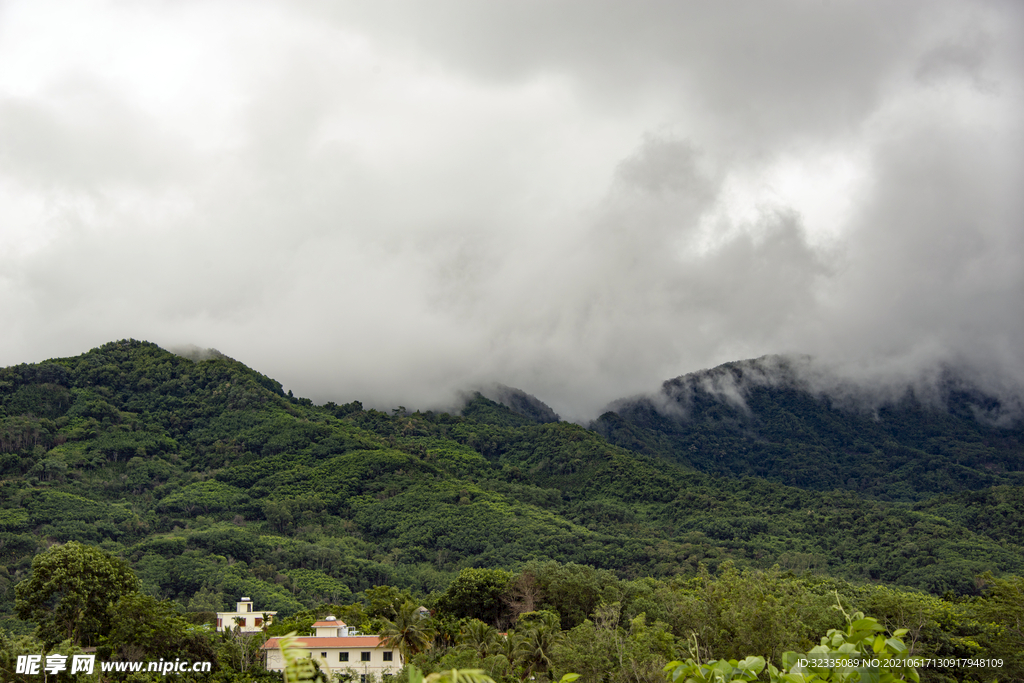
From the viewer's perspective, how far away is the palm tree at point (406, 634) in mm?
42312

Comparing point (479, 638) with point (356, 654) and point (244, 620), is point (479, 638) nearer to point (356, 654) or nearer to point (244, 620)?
point (356, 654)

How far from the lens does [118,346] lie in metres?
172

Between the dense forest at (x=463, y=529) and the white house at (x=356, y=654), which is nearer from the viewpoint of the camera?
the dense forest at (x=463, y=529)

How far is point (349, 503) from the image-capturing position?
128m

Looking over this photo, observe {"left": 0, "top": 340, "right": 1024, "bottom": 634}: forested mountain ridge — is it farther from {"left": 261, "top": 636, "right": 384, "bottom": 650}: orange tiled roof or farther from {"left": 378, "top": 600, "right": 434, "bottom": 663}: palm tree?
{"left": 378, "top": 600, "right": 434, "bottom": 663}: palm tree

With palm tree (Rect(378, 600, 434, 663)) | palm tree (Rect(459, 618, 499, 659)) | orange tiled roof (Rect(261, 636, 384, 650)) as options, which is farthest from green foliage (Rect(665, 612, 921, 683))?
orange tiled roof (Rect(261, 636, 384, 650))

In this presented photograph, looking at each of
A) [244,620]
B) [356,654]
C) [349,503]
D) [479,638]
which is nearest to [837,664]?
[479,638]

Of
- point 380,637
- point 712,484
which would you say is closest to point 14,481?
point 380,637

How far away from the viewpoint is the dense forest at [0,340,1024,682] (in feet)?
129

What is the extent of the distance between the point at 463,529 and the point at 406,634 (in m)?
73.8

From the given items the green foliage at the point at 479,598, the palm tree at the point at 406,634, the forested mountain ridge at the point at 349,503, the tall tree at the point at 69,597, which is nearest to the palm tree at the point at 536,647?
the palm tree at the point at 406,634

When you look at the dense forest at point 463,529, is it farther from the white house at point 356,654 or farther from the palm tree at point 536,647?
the white house at point 356,654

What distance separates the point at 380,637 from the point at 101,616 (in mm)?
16309

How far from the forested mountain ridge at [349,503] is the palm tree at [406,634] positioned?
41249 millimetres
